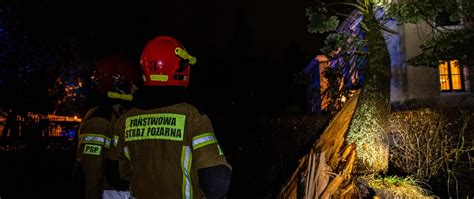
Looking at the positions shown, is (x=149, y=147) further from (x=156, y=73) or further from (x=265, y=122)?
(x=265, y=122)

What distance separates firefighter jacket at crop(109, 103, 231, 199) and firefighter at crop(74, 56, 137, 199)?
90 centimetres

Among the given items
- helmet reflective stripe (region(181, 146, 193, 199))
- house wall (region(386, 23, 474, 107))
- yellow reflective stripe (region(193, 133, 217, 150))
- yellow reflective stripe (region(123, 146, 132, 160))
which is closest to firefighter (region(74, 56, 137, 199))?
yellow reflective stripe (region(123, 146, 132, 160))

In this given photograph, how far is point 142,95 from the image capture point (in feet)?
8.65

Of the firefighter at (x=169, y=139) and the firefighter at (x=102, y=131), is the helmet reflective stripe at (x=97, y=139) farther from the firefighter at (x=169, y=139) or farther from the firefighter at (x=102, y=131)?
the firefighter at (x=169, y=139)

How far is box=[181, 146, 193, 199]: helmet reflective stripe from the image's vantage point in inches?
95.2

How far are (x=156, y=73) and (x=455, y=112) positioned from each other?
20.3 ft

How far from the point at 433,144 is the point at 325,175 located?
94.7 inches

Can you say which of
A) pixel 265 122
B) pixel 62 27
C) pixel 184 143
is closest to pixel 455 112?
pixel 265 122

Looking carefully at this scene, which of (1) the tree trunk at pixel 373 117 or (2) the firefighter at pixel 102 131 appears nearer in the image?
(2) the firefighter at pixel 102 131

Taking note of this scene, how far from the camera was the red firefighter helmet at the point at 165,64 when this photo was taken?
2.60 metres

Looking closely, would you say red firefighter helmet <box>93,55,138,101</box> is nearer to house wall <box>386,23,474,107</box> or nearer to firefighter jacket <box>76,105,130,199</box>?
firefighter jacket <box>76,105,130,199</box>

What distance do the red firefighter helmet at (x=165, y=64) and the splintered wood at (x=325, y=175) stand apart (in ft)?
10.2

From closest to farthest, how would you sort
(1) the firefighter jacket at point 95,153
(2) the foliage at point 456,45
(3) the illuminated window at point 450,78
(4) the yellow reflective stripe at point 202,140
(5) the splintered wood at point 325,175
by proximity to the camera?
(4) the yellow reflective stripe at point 202,140 < (1) the firefighter jacket at point 95,153 < (5) the splintered wood at point 325,175 < (2) the foliage at point 456,45 < (3) the illuminated window at point 450,78

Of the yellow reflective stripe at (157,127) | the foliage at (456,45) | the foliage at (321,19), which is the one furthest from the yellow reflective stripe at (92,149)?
the foliage at (456,45)
